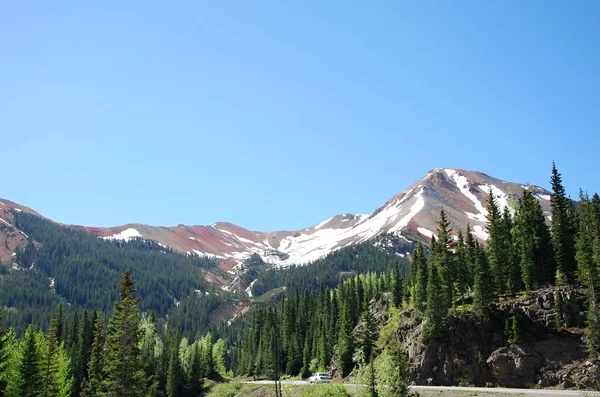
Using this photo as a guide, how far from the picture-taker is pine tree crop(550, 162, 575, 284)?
77794 mm

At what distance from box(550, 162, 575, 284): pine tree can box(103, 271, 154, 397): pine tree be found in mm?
64743

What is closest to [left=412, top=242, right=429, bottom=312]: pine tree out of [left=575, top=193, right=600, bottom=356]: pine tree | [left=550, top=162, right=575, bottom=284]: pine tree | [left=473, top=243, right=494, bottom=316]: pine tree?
[left=473, top=243, right=494, bottom=316]: pine tree

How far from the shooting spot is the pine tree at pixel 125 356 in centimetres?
4450

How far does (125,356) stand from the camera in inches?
1779

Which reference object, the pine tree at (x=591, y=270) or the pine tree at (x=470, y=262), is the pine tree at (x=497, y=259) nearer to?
the pine tree at (x=470, y=262)

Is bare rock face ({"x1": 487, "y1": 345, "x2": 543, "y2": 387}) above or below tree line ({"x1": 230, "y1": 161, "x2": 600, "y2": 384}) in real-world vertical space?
below

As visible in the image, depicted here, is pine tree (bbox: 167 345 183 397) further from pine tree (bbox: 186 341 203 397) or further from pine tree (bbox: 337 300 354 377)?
pine tree (bbox: 337 300 354 377)

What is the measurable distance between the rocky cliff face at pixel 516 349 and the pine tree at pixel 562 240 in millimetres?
6799

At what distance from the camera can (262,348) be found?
449 ft

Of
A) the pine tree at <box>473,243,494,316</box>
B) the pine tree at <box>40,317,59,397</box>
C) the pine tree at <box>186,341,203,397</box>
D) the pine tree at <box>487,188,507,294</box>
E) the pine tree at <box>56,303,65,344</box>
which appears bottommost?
the pine tree at <box>186,341,203,397</box>

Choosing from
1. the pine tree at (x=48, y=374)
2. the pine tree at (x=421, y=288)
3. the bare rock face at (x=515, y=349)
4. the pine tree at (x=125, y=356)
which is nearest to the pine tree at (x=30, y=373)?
the pine tree at (x=48, y=374)

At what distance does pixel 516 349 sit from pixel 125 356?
51.8 m

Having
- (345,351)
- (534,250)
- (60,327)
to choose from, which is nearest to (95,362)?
(345,351)

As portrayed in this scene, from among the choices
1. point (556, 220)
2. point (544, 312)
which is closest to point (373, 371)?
point (544, 312)
